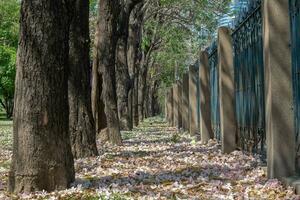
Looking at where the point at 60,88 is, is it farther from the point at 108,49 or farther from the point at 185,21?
the point at 185,21

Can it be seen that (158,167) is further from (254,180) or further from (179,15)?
(179,15)

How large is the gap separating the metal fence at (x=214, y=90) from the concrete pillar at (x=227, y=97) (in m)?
2.49

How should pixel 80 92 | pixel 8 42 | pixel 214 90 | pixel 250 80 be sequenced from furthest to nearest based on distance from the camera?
pixel 8 42, pixel 214 90, pixel 80 92, pixel 250 80

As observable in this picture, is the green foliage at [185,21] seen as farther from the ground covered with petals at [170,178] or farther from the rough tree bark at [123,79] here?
the ground covered with petals at [170,178]

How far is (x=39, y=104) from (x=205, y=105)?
780 centimetres

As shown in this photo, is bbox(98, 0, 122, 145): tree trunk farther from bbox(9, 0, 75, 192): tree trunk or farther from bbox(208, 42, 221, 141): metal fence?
bbox(9, 0, 75, 192): tree trunk

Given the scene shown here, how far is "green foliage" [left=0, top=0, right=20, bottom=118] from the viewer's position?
175 feet

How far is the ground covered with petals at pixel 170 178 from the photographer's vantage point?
19.9 feet

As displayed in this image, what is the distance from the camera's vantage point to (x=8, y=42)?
5788 centimetres

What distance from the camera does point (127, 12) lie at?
650 inches

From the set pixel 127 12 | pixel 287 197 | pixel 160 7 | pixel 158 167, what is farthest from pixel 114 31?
pixel 160 7

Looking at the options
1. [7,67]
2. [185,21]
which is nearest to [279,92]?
[185,21]

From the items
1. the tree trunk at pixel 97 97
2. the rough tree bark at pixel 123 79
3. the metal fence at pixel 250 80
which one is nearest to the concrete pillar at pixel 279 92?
the metal fence at pixel 250 80

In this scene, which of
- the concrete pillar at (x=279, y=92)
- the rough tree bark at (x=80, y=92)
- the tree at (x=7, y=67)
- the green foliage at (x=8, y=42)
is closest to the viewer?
the concrete pillar at (x=279, y=92)
